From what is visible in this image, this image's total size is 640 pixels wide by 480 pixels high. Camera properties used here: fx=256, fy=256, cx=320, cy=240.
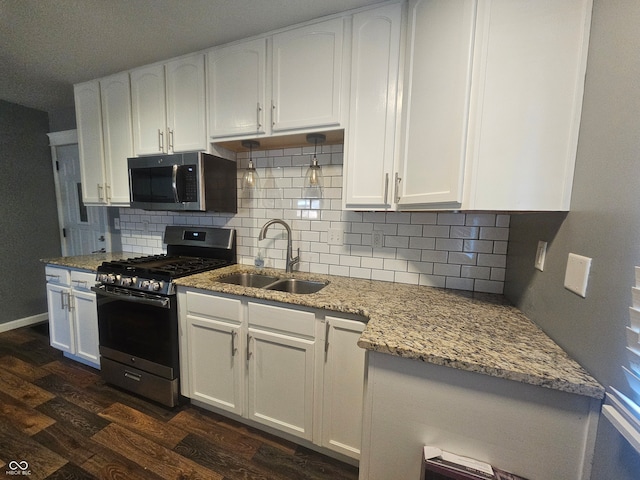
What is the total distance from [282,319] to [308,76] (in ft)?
4.74

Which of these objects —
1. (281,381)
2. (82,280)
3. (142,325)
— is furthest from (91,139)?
(281,381)

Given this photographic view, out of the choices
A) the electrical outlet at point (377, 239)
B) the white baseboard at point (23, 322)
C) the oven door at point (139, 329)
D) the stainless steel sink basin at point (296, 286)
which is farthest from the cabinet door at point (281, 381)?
the white baseboard at point (23, 322)

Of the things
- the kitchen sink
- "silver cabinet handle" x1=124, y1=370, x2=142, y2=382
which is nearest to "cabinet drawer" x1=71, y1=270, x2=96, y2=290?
"silver cabinet handle" x1=124, y1=370, x2=142, y2=382

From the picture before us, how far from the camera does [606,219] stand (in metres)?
0.72

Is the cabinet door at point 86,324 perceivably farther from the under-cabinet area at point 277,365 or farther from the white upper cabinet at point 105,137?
the under-cabinet area at point 277,365

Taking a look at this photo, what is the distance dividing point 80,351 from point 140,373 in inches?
35.2

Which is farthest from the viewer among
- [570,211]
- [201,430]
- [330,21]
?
[201,430]

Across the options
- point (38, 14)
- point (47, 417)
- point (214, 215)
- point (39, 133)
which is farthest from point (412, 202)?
point (39, 133)

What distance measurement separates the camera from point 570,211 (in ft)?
2.96

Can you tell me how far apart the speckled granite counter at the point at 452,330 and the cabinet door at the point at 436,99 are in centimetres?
52

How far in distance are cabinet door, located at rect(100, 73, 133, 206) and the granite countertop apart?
1301 mm

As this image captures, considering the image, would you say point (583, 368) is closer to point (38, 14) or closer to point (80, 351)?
point (38, 14)

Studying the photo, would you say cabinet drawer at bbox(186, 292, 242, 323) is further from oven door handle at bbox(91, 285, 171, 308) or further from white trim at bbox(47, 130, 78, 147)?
white trim at bbox(47, 130, 78, 147)

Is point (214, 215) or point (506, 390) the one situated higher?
point (214, 215)
